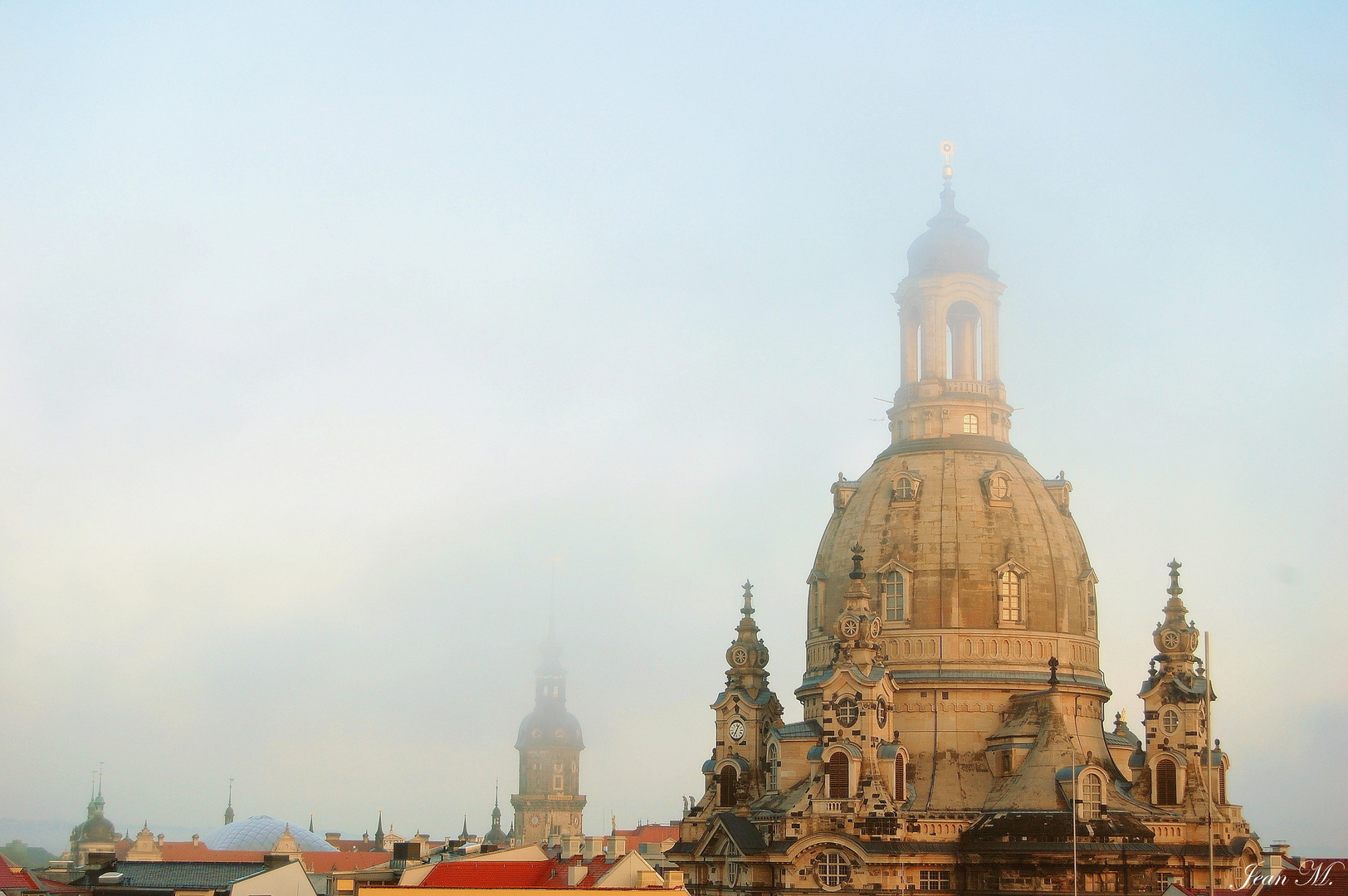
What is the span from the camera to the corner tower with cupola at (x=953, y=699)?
82.1 metres

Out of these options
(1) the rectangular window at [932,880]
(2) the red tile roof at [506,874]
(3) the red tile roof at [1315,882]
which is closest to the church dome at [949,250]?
(1) the rectangular window at [932,880]

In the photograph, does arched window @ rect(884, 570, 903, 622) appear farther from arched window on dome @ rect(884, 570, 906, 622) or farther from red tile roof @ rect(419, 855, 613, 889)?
red tile roof @ rect(419, 855, 613, 889)

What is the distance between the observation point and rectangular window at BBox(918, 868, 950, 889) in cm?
8269

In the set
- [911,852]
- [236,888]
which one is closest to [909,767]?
[911,852]

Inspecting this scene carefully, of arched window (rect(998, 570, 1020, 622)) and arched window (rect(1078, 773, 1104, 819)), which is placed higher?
arched window (rect(998, 570, 1020, 622))

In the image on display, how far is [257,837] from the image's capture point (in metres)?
148

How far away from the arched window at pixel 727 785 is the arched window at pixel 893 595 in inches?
465

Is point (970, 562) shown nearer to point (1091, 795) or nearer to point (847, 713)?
point (847, 713)

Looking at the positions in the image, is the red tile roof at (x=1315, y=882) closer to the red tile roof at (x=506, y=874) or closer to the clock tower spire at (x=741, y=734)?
the red tile roof at (x=506, y=874)

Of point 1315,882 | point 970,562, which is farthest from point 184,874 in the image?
point 1315,882

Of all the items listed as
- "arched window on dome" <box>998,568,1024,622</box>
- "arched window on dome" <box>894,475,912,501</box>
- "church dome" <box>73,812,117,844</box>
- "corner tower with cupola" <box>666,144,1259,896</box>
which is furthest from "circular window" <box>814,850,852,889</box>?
"church dome" <box>73,812,117,844</box>

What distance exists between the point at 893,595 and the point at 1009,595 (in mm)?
5616

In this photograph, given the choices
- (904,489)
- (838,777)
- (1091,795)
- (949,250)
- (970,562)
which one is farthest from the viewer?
(949,250)

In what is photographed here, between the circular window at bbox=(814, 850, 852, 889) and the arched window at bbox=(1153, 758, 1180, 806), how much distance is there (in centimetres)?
1583
